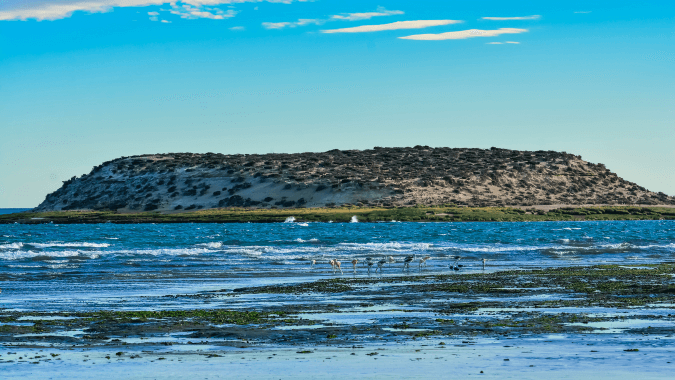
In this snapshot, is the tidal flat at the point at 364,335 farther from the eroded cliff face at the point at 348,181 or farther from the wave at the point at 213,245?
the eroded cliff face at the point at 348,181

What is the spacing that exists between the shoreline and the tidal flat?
335 ft

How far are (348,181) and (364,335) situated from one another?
145295mm

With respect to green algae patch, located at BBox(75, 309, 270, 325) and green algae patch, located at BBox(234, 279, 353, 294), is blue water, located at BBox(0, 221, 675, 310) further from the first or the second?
green algae patch, located at BBox(75, 309, 270, 325)

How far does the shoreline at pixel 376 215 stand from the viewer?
126 m

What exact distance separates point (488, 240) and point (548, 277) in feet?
112

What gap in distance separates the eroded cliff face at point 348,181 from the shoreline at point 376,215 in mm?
8875

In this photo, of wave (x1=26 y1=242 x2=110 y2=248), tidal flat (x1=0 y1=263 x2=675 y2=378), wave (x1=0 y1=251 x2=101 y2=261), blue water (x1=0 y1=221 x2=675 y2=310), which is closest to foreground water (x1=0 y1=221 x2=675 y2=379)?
tidal flat (x1=0 y1=263 x2=675 y2=378)

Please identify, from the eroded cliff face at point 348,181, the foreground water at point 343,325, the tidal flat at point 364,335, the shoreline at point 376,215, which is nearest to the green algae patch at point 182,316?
the tidal flat at point 364,335

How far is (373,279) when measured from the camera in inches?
1211

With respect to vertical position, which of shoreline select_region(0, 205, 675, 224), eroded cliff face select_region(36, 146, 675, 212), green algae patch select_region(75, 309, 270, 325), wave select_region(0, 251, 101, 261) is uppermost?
eroded cliff face select_region(36, 146, 675, 212)

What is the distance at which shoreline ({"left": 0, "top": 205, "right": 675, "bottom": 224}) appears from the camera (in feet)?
414

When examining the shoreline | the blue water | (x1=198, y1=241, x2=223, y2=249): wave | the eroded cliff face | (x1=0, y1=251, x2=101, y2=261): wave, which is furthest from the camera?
the eroded cliff face

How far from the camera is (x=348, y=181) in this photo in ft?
526

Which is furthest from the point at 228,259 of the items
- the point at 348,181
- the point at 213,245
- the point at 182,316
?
the point at 348,181
